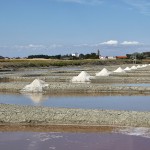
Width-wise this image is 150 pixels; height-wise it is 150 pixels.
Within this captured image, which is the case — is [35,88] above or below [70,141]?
above

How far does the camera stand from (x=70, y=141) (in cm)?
791

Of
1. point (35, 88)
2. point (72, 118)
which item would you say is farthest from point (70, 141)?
point (35, 88)

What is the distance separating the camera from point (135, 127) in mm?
9297

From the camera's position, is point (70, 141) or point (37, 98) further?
point (37, 98)

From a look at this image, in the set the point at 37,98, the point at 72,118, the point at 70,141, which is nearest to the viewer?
the point at 70,141

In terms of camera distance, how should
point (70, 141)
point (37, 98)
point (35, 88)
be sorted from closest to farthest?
1. point (70, 141)
2. point (37, 98)
3. point (35, 88)

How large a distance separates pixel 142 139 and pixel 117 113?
8.33 ft

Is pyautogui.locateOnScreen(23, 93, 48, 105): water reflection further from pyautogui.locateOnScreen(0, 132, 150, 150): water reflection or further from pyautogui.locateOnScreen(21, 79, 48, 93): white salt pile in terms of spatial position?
pyautogui.locateOnScreen(0, 132, 150, 150): water reflection

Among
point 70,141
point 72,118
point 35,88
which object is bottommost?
point 70,141

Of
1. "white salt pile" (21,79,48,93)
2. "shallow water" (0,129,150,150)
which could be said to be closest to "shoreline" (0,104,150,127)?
"shallow water" (0,129,150,150)

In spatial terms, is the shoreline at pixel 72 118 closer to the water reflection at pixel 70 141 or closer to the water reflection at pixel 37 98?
the water reflection at pixel 70 141

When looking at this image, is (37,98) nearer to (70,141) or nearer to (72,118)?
(72,118)

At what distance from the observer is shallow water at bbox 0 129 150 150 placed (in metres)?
7.38

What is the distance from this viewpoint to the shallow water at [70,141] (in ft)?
24.2
